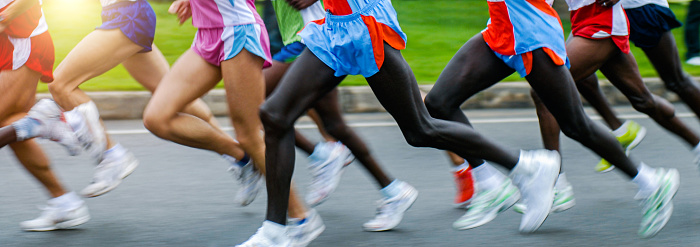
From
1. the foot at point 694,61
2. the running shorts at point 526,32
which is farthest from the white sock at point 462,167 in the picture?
the foot at point 694,61

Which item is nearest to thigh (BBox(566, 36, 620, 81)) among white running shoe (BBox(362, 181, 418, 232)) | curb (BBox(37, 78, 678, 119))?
white running shoe (BBox(362, 181, 418, 232))

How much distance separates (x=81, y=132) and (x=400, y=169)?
2.05m

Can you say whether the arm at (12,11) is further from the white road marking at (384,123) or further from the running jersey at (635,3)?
the running jersey at (635,3)

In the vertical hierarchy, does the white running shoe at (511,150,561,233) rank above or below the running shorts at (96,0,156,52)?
below

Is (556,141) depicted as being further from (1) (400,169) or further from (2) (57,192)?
(2) (57,192)

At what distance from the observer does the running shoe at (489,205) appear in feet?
12.2

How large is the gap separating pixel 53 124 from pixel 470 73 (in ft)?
6.07

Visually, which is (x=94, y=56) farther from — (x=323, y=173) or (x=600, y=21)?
(x=600, y=21)

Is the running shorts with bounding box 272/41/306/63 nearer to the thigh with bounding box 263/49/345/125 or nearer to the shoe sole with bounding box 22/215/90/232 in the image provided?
the thigh with bounding box 263/49/345/125

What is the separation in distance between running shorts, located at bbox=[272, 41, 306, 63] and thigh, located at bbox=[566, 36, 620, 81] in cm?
129

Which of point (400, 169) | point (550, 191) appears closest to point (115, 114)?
point (400, 169)

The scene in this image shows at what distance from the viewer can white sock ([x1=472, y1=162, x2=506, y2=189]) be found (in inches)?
149

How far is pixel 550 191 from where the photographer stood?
3613 millimetres

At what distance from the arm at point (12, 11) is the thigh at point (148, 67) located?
654mm
